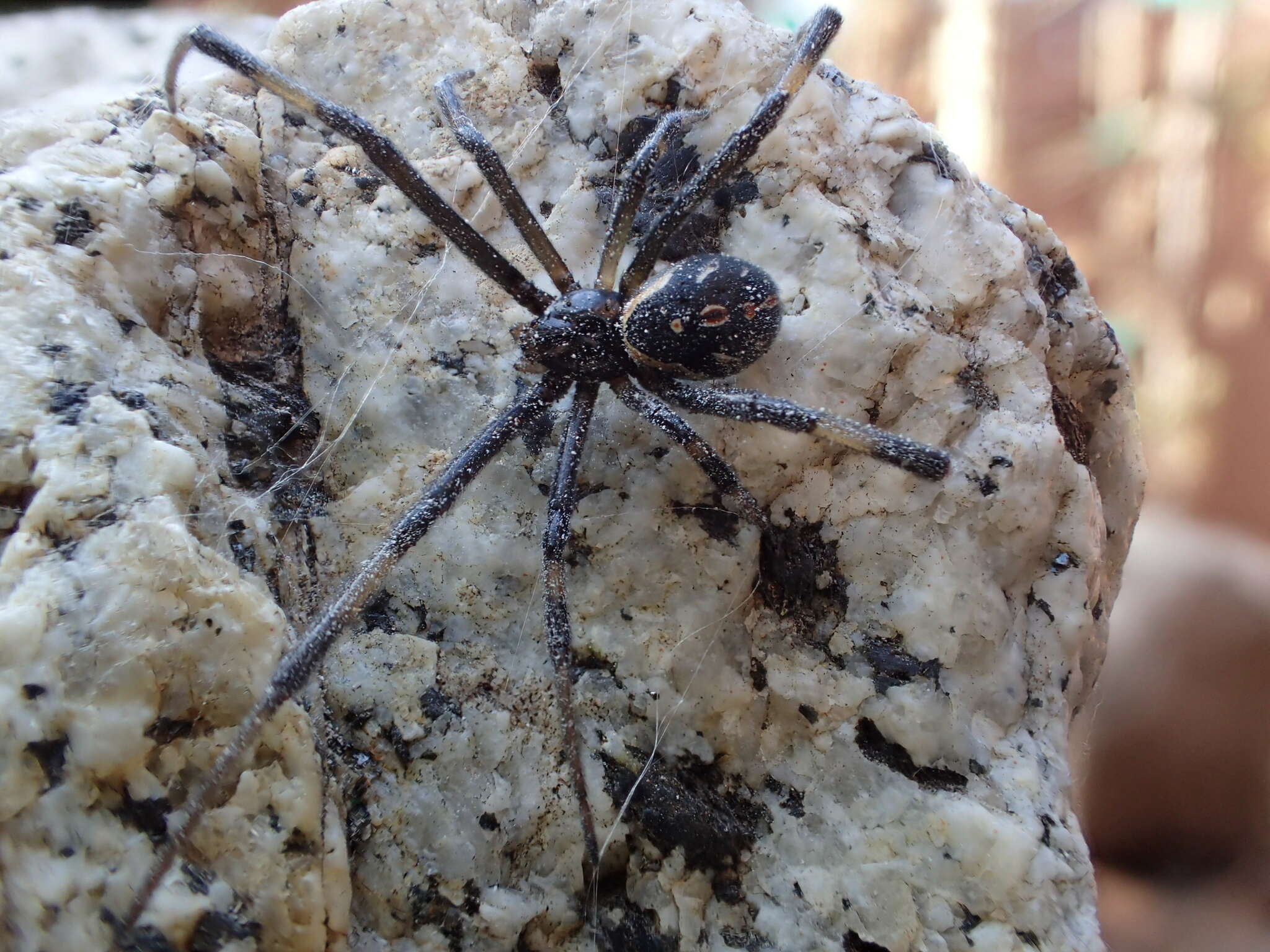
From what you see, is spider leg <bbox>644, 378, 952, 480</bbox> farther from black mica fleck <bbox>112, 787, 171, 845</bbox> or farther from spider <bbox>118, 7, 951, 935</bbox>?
black mica fleck <bbox>112, 787, 171, 845</bbox>

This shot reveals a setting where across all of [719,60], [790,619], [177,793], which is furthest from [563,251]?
[177,793]

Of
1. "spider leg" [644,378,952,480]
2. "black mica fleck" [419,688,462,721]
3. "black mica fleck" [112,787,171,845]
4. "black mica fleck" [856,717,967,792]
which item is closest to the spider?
"spider leg" [644,378,952,480]

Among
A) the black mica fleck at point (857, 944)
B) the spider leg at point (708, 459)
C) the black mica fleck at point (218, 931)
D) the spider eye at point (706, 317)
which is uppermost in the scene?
the spider eye at point (706, 317)

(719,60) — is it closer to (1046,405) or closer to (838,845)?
(1046,405)

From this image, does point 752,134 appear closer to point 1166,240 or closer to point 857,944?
point 857,944

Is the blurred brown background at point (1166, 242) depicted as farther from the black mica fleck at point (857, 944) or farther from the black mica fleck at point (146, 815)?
the black mica fleck at point (146, 815)

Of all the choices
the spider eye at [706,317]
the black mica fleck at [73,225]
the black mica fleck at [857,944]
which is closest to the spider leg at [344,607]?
the spider eye at [706,317]
